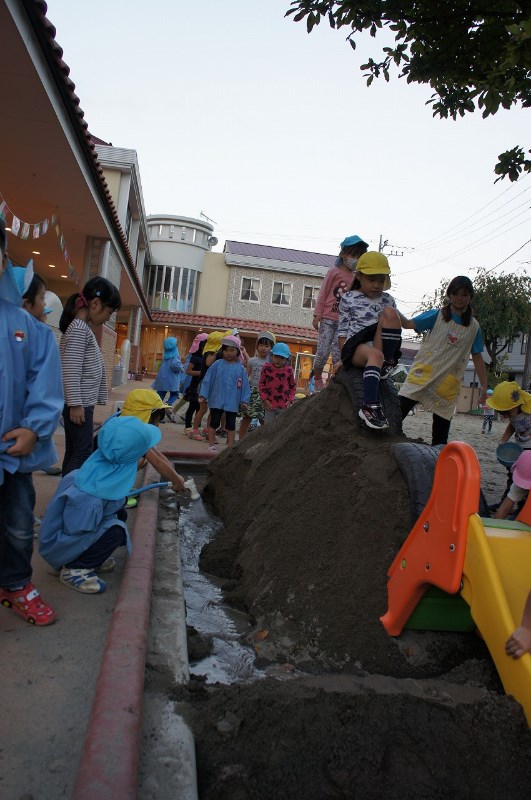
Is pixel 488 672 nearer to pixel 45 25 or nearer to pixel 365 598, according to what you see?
pixel 365 598

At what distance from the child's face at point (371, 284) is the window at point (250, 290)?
1274 inches

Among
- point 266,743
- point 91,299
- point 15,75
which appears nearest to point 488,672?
point 266,743

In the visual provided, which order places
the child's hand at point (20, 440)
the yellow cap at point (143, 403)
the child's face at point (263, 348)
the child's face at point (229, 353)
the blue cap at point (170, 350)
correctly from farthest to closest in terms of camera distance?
the blue cap at point (170, 350)
the child's face at point (263, 348)
the child's face at point (229, 353)
the yellow cap at point (143, 403)
the child's hand at point (20, 440)

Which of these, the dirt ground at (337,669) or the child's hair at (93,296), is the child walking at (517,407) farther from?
the child's hair at (93,296)

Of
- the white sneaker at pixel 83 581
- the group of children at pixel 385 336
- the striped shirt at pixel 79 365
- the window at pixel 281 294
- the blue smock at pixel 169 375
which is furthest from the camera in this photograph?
the window at pixel 281 294

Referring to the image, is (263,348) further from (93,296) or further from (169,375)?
(93,296)

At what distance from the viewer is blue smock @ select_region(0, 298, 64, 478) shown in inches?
94.8

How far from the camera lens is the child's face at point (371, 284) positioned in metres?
4.41

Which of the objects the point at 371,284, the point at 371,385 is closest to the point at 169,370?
the point at 371,284

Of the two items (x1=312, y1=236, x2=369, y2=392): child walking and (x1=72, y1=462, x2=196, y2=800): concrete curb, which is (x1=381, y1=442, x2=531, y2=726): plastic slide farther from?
(x1=312, y1=236, x2=369, y2=392): child walking

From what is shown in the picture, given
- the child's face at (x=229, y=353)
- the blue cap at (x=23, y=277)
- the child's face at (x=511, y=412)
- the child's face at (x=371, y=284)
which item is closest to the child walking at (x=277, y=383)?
the child's face at (x=229, y=353)

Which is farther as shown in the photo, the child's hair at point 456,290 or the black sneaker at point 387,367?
the child's hair at point 456,290

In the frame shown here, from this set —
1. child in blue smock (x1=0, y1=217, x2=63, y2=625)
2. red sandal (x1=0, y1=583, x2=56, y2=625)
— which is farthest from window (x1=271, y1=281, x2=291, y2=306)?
red sandal (x1=0, y1=583, x2=56, y2=625)

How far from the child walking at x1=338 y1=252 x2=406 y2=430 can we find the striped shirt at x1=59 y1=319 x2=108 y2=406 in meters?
1.72
